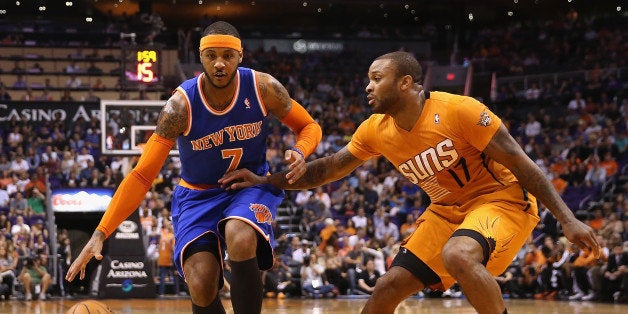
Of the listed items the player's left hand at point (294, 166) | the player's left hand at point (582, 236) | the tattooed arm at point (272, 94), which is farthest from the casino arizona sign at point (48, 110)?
the player's left hand at point (582, 236)

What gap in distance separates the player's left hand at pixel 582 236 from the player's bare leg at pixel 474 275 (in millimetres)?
564

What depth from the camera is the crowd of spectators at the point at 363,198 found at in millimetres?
17859

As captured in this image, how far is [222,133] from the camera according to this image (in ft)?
19.9

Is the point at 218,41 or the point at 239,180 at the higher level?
the point at 218,41

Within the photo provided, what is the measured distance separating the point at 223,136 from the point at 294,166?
0.51 m

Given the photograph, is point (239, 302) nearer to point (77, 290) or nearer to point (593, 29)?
point (77, 290)

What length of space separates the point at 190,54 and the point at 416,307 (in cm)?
1881

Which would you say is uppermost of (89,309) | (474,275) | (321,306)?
(474,275)

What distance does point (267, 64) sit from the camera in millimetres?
33344

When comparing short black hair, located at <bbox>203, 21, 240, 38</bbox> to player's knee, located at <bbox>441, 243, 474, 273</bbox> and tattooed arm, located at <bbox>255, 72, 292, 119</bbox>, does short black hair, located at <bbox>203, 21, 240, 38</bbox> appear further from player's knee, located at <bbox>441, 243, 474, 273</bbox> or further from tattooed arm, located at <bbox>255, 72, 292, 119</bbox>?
player's knee, located at <bbox>441, 243, 474, 273</bbox>

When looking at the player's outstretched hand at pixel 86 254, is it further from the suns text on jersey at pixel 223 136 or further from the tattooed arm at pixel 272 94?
the tattooed arm at pixel 272 94

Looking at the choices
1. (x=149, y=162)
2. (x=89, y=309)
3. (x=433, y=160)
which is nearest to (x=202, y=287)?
(x=89, y=309)

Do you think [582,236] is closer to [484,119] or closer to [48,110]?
[484,119]

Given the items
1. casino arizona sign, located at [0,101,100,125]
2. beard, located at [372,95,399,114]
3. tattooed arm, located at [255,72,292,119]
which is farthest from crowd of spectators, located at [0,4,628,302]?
tattooed arm, located at [255,72,292,119]
